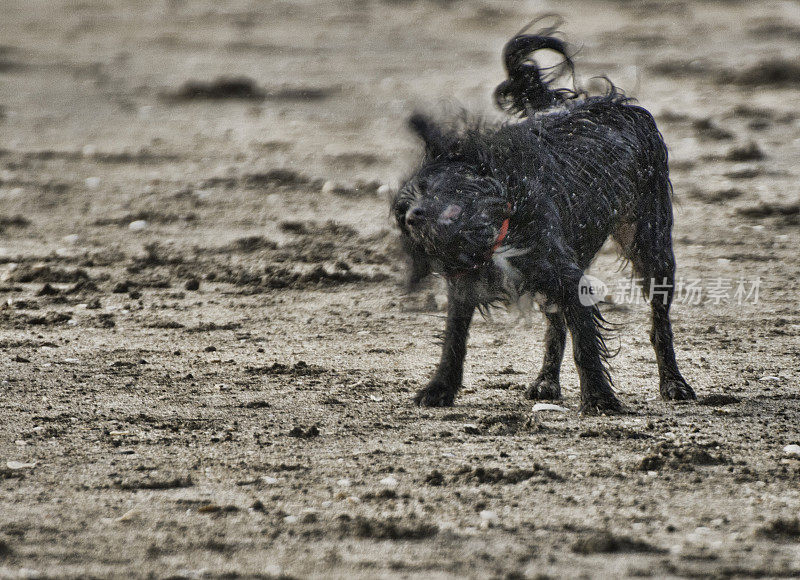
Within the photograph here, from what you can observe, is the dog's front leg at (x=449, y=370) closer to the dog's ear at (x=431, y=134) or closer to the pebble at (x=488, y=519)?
the dog's ear at (x=431, y=134)

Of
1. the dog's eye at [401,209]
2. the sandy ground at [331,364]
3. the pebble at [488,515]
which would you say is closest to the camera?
the sandy ground at [331,364]

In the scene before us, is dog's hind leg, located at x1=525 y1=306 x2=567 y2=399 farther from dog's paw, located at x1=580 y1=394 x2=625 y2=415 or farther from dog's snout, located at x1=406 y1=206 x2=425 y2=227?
dog's snout, located at x1=406 y1=206 x2=425 y2=227

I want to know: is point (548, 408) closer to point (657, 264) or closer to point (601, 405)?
point (601, 405)

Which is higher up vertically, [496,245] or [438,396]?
[496,245]

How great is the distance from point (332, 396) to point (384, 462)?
1122 millimetres

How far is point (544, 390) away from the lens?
5.73 metres

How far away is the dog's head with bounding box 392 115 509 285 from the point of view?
4.64 metres

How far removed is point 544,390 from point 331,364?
132 cm

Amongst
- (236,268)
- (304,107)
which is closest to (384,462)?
(236,268)

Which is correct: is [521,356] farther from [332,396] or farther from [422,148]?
[422,148]

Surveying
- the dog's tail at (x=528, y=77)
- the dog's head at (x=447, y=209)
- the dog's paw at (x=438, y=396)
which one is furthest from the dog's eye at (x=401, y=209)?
the dog's tail at (x=528, y=77)

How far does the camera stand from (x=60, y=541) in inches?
150

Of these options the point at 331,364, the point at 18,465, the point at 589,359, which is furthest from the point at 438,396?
the point at 18,465

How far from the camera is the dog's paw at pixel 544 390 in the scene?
18.8 ft
